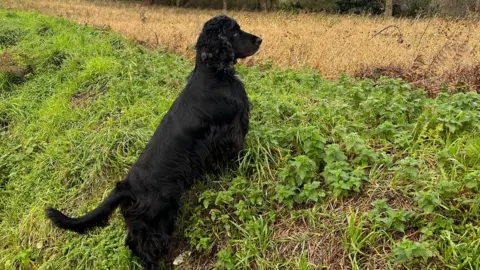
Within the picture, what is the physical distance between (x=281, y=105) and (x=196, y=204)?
1439 mm

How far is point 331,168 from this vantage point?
2836 mm

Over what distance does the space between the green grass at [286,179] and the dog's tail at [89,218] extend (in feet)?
1.52

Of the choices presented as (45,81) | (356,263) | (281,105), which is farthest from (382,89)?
(45,81)

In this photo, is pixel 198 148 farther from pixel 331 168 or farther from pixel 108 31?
pixel 108 31

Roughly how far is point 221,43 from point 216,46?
56 mm

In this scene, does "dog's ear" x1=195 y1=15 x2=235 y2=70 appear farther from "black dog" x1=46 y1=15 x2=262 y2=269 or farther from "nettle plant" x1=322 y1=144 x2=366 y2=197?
"nettle plant" x1=322 y1=144 x2=366 y2=197

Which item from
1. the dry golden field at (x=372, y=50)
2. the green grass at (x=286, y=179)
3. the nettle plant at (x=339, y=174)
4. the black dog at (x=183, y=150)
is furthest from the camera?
the dry golden field at (x=372, y=50)

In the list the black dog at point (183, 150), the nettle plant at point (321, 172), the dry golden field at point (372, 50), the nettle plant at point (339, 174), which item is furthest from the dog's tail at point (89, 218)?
the dry golden field at point (372, 50)

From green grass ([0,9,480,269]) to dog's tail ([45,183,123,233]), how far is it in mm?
464

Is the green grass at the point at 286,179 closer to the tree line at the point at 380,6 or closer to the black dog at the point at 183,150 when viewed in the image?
the black dog at the point at 183,150

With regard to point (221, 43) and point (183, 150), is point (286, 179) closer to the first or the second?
point (183, 150)

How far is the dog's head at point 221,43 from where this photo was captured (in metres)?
3.16

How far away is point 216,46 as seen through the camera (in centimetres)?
318

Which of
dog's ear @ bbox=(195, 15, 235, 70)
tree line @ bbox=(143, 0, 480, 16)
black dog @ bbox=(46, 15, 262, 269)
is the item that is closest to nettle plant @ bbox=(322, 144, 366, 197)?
black dog @ bbox=(46, 15, 262, 269)
